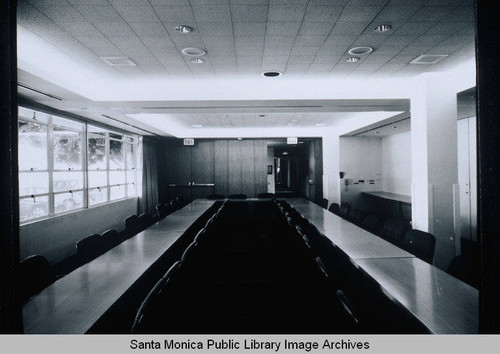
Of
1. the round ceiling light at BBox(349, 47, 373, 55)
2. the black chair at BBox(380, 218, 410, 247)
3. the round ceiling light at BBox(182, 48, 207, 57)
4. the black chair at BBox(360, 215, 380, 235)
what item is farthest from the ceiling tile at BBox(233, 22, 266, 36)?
the black chair at BBox(360, 215, 380, 235)

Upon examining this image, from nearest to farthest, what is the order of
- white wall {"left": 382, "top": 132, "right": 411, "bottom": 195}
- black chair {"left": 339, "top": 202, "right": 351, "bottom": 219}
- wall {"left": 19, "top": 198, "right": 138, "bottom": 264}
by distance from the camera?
wall {"left": 19, "top": 198, "right": 138, "bottom": 264} → black chair {"left": 339, "top": 202, "right": 351, "bottom": 219} → white wall {"left": 382, "top": 132, "right": 411, "bottom": 195}

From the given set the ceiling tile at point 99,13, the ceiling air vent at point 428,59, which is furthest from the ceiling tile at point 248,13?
the ceiling air vent at point 428,59

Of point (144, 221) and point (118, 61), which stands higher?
point (118, 61)

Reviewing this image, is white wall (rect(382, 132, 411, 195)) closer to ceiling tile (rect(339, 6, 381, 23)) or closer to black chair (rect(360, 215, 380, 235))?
black chair (rect(360, 215, 380, 235))

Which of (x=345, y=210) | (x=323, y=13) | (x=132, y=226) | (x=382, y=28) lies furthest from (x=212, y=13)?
(x=345, y=210)

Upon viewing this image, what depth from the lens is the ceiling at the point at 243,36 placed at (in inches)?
103

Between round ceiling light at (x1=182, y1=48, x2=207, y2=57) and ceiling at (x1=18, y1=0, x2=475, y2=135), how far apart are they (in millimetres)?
69

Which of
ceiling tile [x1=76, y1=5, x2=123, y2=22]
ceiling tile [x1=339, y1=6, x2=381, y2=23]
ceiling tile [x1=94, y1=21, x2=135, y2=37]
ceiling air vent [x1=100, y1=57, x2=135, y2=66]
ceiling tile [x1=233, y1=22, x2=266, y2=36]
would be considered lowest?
ceiling tile [x1=339, y1=6, x2=381, y2=23]

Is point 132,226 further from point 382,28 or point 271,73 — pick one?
point 382,28

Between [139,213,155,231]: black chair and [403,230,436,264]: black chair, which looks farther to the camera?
[139,213,155,231]: black chair

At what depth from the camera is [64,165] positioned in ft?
19.8

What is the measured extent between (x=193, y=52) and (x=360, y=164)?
809 cm

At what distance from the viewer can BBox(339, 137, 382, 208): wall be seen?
10398 millimetres

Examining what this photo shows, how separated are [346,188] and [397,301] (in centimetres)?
868
